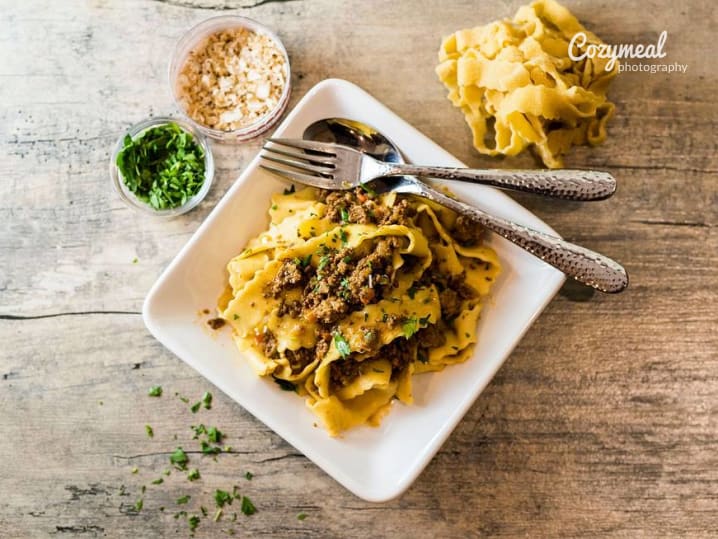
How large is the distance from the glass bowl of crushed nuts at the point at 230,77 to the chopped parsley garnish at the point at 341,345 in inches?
43.7

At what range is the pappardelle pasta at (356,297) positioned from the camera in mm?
2793

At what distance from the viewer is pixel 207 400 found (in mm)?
3283

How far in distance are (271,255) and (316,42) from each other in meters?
1.16

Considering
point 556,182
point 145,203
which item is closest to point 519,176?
point 556,182

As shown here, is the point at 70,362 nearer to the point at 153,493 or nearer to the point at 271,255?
the point at 153,493

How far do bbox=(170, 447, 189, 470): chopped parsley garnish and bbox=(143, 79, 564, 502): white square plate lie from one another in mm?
594

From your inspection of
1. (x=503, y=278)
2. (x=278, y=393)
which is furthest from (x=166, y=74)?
(x=503, y=278)

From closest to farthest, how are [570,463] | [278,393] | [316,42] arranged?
[278,393], [570,463], [316,42]

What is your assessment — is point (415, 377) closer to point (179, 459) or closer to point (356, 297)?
point (356, 297)

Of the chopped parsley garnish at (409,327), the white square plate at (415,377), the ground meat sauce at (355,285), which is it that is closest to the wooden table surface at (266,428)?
the white square plate at (415,377)

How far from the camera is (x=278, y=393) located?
2945 millimetres

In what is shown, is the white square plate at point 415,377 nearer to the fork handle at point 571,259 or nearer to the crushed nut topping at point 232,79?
the fork handle at point 571,259

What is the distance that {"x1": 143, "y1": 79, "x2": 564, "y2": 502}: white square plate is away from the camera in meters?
2.84

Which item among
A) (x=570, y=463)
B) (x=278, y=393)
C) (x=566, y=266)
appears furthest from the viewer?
(x=570, y=463)
